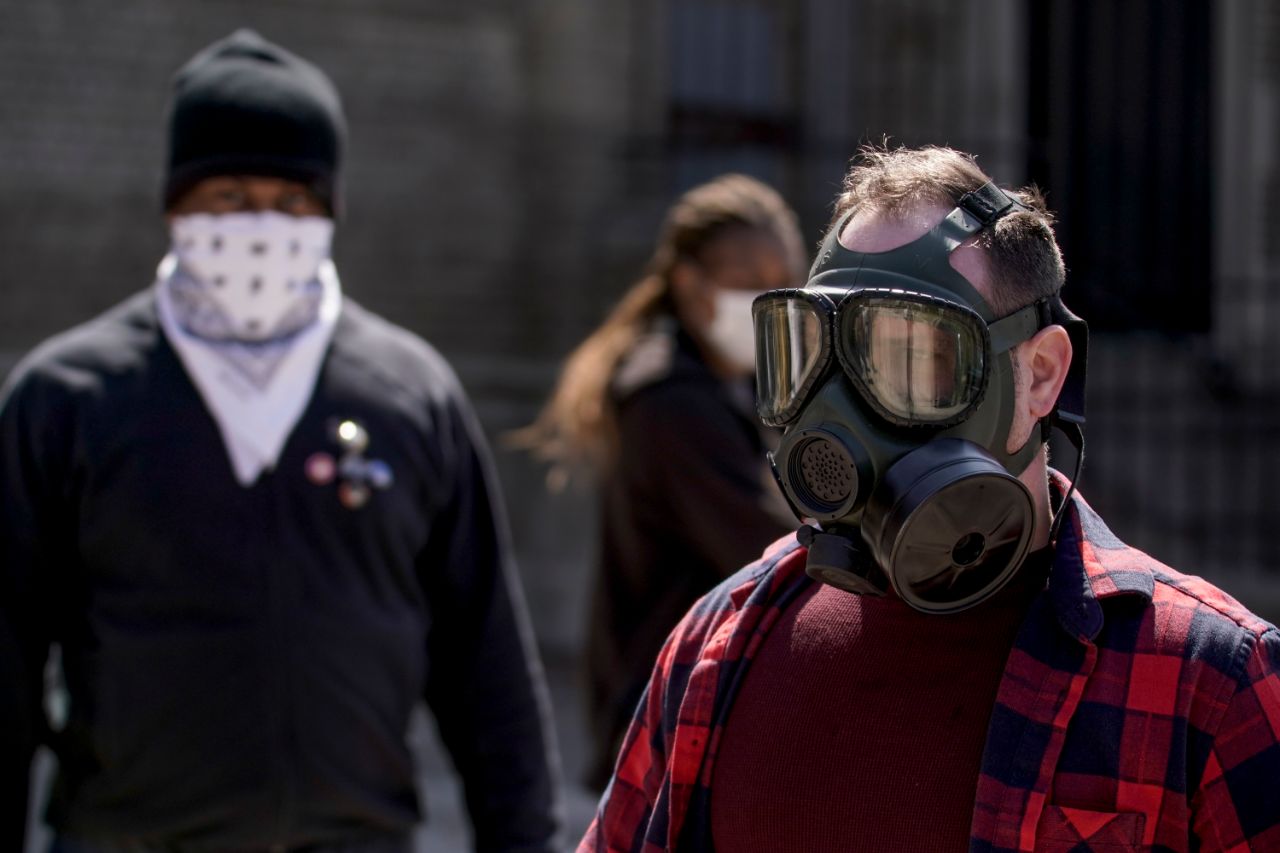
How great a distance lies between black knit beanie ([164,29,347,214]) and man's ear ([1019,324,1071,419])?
1855 millimetres

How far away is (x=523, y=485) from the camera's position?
28.6 ft

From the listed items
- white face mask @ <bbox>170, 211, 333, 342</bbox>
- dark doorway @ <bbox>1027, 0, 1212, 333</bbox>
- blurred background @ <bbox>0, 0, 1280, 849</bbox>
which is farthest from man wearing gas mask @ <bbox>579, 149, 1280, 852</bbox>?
dark doorway @ <bbox>1027, 0, 1212, 333</bbox>

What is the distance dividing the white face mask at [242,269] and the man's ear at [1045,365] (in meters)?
1.81

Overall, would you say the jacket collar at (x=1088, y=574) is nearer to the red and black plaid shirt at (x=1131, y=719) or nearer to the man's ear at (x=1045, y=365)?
the red and black plaid shirt at (x=1131, y=719)

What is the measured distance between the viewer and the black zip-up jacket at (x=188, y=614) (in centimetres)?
293

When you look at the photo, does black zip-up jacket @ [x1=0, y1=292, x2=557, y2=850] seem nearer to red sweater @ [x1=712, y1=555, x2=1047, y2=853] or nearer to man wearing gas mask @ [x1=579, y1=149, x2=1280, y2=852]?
man wearing gas mask @ [x1=579, y1=149, x2=1280, y2=852]

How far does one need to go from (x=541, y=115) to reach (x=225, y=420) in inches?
242

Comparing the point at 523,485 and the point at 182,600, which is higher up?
the point at 182,600

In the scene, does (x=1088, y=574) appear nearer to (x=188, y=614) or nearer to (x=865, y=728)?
(x=865, y=728)

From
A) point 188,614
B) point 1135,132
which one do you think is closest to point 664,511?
point 188,614

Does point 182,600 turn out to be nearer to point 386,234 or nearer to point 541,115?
point 386,234

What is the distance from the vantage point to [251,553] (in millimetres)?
2994

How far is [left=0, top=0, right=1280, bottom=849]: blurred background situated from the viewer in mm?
8070

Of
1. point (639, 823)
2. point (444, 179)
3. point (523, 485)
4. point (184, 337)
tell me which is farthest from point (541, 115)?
point (639, 823)
